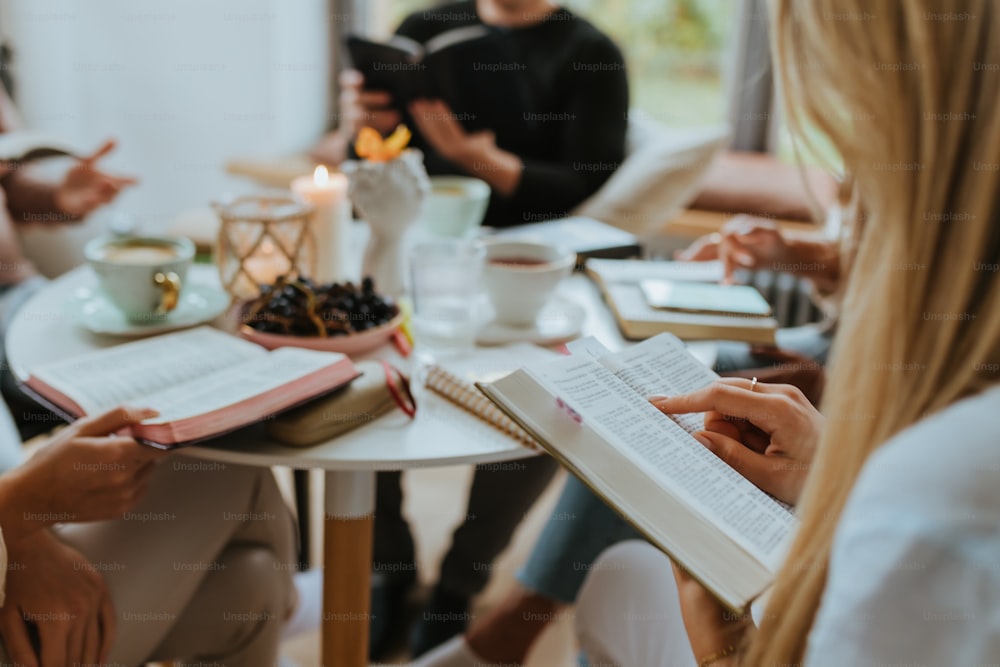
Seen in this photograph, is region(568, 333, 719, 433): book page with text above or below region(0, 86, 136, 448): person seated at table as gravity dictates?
above

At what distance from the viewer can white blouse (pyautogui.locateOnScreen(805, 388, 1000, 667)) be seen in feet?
1.32

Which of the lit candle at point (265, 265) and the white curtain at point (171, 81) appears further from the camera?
the white curtain at point (171, 81)

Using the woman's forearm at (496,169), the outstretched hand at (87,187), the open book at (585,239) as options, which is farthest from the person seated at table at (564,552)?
the outstretched hand at (87,187)

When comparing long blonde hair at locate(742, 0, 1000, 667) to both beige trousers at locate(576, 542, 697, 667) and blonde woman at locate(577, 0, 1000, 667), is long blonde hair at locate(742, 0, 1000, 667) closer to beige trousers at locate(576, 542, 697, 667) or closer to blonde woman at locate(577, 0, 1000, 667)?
blonde woman at locate(577, 0, 1000, 667)

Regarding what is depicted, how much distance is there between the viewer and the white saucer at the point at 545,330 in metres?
1.13

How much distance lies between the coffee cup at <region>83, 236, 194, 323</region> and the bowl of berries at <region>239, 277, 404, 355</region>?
0.36 feet

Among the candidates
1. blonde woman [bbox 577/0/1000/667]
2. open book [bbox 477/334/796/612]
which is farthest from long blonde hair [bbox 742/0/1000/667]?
open book [bbox 477/334/796/612]

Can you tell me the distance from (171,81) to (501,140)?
A: 1432 mm

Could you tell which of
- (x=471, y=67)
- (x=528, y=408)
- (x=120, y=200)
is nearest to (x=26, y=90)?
(x=120, y=200)

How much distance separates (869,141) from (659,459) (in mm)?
300

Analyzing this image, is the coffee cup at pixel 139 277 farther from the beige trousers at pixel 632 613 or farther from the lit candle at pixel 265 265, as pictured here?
the beige trousers at pixel 632 613

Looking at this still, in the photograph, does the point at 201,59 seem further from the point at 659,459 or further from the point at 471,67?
the point at 659,459

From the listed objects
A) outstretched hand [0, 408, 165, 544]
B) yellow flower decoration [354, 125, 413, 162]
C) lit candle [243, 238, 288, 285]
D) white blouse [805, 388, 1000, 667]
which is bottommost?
outstretched hand [0, 408, 165, 544]

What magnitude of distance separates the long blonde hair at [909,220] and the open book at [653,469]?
11 cm
